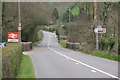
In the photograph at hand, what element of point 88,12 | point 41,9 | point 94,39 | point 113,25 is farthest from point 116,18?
point 41,9

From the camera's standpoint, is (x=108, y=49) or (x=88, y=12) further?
(x=88, y=12)

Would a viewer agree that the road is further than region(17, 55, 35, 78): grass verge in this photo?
Yes

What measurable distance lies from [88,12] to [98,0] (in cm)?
897

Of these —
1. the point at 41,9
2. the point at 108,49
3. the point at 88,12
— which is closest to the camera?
the point at 108,49

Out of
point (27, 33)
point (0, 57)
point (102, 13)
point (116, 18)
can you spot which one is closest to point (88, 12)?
point (102, 13)

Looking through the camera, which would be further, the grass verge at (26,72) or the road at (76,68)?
the road at (76,68)

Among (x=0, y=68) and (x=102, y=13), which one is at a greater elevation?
(x=102, y=13)

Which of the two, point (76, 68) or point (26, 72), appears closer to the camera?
point (26, 72)

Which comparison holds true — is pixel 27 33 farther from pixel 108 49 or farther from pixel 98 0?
pixel 108 49

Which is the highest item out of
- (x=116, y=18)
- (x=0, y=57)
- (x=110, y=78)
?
(x=116, y=18)

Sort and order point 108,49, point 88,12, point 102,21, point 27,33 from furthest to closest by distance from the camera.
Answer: point 27,33 < point 88,12 < point 102,21 < point 108,49

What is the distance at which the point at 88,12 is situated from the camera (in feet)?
191

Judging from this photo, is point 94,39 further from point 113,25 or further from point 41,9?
point 41,9

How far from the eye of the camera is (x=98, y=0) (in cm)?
4922
